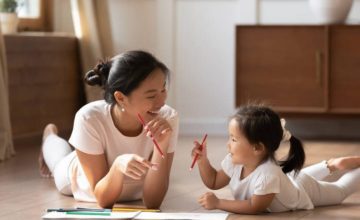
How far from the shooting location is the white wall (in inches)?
224

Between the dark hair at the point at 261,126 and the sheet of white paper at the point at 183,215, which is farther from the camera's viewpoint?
the dark hair at the point at 261,126

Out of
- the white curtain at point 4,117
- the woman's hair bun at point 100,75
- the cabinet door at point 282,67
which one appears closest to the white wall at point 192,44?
the cabinet door at point 282,67

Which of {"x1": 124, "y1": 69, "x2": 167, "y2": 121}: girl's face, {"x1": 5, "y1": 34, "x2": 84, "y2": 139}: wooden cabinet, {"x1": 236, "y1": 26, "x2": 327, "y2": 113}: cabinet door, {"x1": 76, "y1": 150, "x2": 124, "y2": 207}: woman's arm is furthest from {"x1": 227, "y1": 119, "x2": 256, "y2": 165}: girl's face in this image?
{"x1": 236, "y1": 26, "x2": 327, "y2": 113}: cabinet door

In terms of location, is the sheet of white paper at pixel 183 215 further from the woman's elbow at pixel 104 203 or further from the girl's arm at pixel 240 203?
the woman's elbow at pixel 104 203

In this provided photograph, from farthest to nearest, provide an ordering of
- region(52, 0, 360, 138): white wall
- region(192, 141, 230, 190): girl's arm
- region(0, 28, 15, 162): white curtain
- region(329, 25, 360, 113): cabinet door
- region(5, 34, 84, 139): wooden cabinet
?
region(52, 0, 360, 138): white wall, region(329, 25, 360, 113): cabinet door, region(5, 34, 84, 139): wooden cabinet, region(0, 28, 15, 162): white curtain, region(192, 141, 230, 190): girl's arm

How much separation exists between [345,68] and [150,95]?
2.83 meters

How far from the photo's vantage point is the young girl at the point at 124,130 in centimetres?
264

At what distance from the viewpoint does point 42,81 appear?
203 inches

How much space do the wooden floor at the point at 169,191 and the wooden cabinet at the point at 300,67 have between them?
0.46 meters

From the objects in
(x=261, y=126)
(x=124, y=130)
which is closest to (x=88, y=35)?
(x=124, y=130)

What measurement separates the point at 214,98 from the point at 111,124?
3046 mm

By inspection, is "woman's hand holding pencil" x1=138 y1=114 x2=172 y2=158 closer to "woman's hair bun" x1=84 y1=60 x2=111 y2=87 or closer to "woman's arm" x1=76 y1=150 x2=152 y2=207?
"woman's arm" x1=76 y1=150 x2=152 y2=207

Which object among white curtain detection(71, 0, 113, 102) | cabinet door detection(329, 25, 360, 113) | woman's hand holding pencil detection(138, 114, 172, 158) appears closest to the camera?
woman's hand holding pencil detection(138, 114, 172, 158)

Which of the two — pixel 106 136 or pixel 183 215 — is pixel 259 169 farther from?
pixel 106 136
